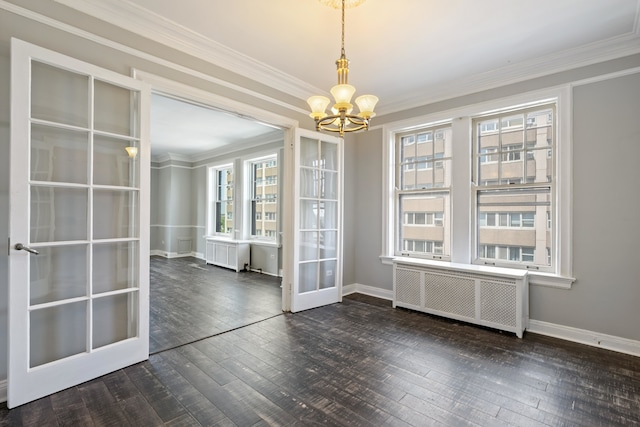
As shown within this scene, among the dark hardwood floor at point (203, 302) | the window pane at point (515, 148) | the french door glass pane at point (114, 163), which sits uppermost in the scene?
the window pane at point (515, 148)

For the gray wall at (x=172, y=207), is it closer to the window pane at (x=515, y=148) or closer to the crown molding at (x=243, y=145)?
the crown molding at (x=243, y=145)

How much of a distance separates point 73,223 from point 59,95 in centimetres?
94

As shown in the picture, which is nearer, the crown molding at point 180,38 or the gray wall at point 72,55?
the gray wall at point 72,55

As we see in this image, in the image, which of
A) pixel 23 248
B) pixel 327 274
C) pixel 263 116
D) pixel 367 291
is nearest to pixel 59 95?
pixel 23 248

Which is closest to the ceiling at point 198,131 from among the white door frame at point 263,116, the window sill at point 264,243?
the white door frame at point 263,116

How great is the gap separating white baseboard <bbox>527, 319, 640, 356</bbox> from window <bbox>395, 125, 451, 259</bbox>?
129 centimetres

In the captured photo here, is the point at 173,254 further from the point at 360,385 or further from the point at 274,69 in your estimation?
the point at 360,385

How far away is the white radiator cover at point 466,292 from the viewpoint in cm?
325

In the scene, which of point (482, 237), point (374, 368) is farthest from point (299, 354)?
point (482, 237)

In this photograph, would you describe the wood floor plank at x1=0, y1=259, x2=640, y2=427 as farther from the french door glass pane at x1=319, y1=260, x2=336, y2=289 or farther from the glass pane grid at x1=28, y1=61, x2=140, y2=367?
the french door glass pane at x1=319, y1=260, x2=336, y2=289

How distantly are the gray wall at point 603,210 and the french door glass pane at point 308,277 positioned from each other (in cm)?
257

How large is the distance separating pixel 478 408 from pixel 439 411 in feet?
0.92

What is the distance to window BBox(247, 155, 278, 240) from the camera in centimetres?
676

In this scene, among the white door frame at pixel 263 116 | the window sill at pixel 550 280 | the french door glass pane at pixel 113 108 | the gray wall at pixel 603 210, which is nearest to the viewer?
the french door glass pane at pixel 113 108
